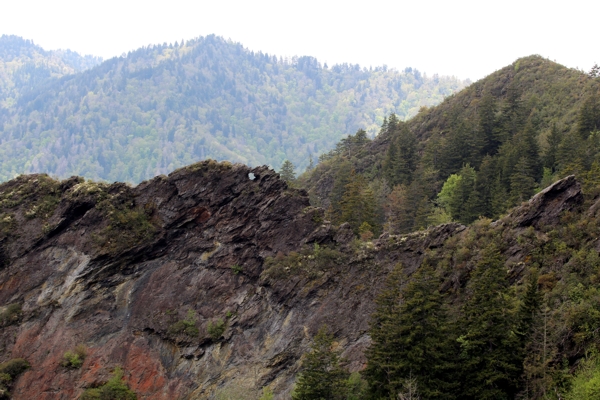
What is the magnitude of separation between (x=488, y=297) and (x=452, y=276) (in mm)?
7346

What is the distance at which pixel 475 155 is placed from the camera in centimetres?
6756

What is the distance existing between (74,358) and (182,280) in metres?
9.01

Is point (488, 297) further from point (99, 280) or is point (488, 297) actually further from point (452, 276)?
point (99, 280)

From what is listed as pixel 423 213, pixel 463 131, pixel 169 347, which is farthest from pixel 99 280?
pixel 463 131

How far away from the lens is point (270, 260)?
4041cm

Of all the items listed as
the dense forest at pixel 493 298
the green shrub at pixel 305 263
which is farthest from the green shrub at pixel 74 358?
the dense forest at pixel 493 298

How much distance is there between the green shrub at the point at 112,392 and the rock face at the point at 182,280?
2.62ft

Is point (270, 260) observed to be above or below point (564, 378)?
above

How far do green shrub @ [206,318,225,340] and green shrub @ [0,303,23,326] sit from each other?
535 inches

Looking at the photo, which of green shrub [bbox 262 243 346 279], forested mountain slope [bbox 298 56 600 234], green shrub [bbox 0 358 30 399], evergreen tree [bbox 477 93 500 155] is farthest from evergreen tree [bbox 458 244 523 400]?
evergreen tree [bbox 477 93 500 155]

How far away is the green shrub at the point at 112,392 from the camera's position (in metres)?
34.7

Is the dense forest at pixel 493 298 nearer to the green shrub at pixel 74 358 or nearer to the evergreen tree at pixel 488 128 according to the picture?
the evergreen tree at pixel 488 128

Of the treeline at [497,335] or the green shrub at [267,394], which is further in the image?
the green shrub at [267,394]

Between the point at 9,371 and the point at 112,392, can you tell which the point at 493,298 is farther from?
the point at 9,371
